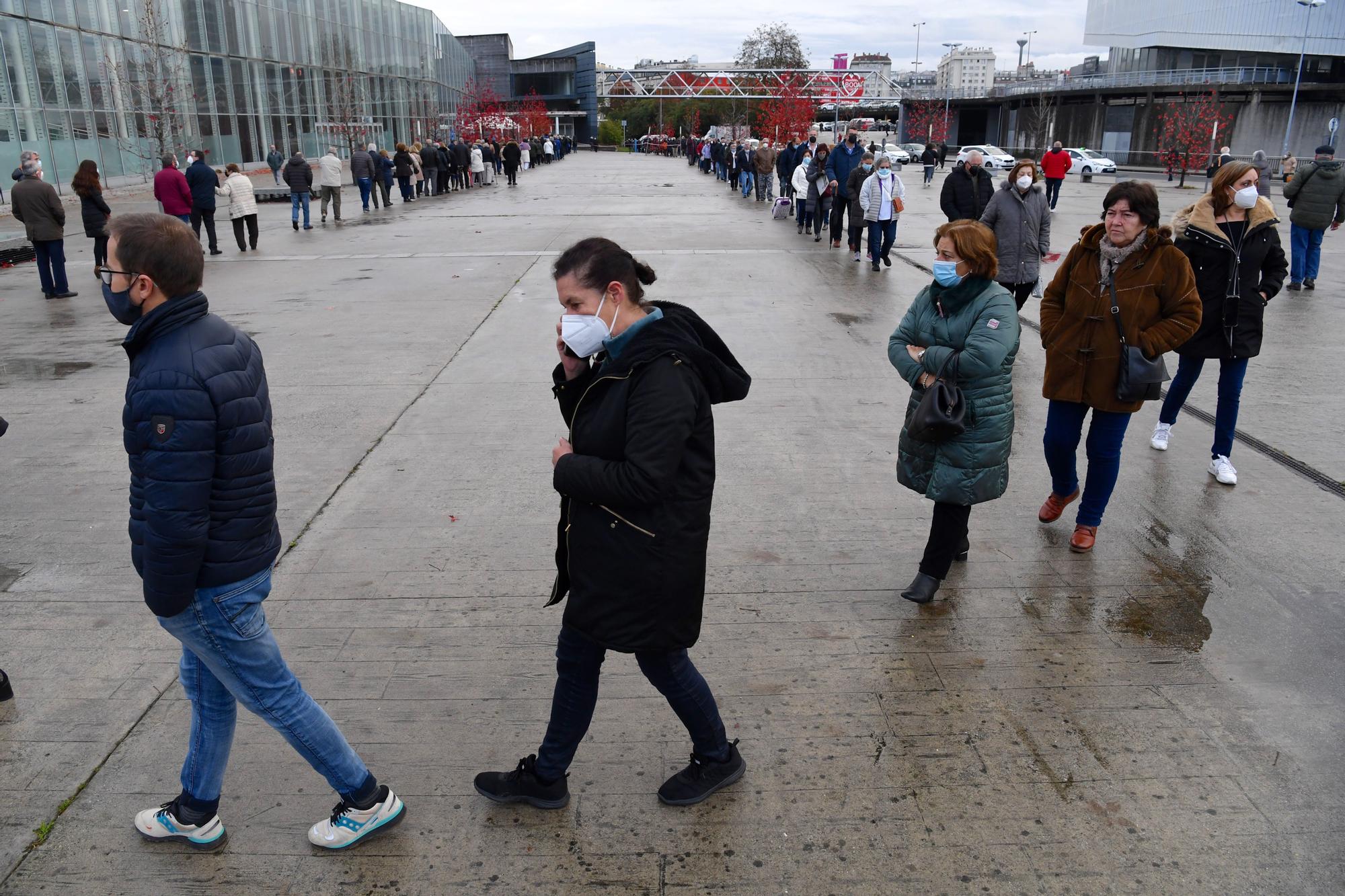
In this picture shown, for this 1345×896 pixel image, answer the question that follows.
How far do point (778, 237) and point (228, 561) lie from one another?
54.5ft

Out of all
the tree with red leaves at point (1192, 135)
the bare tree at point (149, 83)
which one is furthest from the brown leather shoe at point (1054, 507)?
the tree with red leaves at point (1192, 135)

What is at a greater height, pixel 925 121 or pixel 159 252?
pixel 925 121

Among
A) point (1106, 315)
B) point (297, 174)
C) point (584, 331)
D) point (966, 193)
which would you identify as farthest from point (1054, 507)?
point (297, 174)

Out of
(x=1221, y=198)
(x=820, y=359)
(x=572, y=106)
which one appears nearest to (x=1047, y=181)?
(x=820, y=359)

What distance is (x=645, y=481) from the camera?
251 centimetres

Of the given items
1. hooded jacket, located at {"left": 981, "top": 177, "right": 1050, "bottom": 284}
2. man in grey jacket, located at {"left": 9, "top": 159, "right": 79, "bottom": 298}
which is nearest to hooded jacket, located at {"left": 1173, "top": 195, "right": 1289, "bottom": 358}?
hooded jacket, located at {"left": 981, "top": 177, "right": 1050, "bottom": 284}

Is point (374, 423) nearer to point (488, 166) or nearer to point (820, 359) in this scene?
point (820, 359)

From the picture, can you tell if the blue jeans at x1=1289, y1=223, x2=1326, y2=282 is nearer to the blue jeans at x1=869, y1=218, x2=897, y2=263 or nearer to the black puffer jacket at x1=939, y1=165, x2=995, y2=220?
the black puffer jacket at x1=939, y1=165, x2=995, y2=220

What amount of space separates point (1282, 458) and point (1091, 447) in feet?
7.19

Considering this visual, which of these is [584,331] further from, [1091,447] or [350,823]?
[1091,447]

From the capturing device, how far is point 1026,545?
16.4 feet

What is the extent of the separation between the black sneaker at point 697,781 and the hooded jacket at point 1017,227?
6.30 m

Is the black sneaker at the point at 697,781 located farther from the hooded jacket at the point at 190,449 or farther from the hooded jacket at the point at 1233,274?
the hooded jacket at the point at 1233,274

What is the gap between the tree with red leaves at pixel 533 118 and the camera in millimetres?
72188
